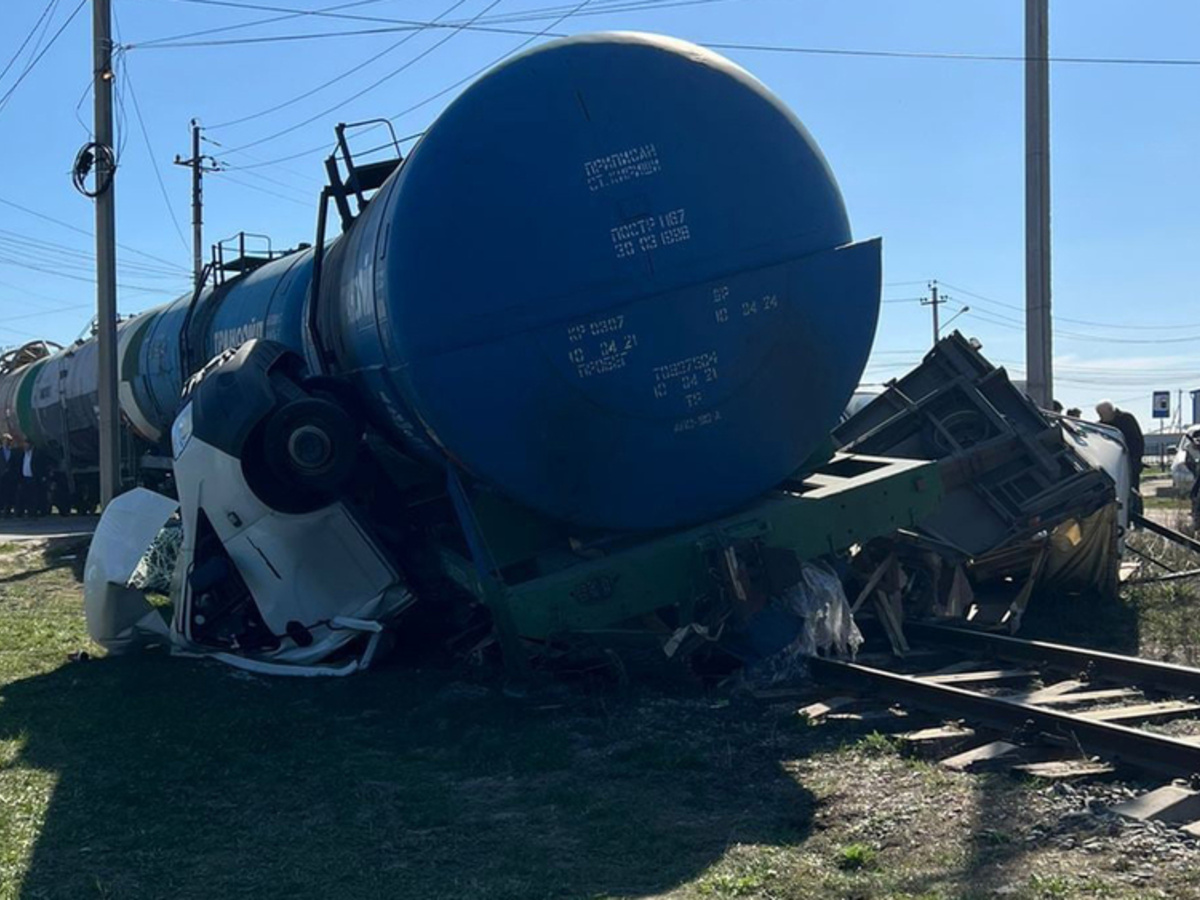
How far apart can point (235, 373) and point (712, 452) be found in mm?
3139

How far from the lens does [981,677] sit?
24.6 ft

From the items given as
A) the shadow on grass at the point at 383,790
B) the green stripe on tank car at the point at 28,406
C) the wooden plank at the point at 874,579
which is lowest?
the shadow on grass at the point at 383,790

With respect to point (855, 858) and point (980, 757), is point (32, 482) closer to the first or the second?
point (980, 757)

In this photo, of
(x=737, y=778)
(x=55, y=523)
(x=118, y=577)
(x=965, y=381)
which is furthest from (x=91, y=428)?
(x=737, y=778)

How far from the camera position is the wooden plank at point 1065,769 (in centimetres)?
540

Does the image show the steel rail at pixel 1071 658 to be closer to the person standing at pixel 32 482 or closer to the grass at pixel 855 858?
the grass at pixel 855 858

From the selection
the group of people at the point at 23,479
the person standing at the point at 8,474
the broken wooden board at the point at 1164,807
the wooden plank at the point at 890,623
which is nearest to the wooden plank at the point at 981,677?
the wooden plank at the point at 890,623

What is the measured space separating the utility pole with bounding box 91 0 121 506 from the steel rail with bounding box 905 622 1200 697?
36.9 ft

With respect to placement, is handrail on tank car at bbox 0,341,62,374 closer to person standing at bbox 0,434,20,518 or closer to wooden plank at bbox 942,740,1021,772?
person standing at bbox 0,434,20,518

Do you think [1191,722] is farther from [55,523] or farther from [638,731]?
[55,523]

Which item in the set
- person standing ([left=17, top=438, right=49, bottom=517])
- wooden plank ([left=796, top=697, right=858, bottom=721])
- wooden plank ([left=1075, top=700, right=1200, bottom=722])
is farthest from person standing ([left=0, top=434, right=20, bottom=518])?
wooden plank ([left=1075, top=700, right=1200, bottom=722])

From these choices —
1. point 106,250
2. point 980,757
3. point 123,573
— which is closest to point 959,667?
point 980,757

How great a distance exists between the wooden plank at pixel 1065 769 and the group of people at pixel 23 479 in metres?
23.2

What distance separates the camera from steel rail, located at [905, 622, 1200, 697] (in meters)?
7.06
